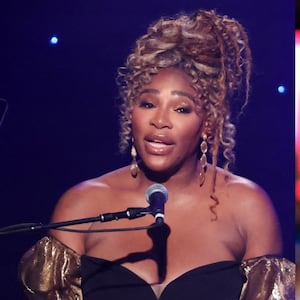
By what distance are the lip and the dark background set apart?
0.37ft

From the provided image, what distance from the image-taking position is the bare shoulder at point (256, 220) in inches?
78.0

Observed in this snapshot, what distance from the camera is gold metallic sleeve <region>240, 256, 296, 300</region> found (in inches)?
77.6

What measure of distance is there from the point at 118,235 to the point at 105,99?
44 cm

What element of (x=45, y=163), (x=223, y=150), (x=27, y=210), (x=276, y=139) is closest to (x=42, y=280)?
(x=27, y=210)

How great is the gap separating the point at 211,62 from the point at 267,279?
68 centimetres

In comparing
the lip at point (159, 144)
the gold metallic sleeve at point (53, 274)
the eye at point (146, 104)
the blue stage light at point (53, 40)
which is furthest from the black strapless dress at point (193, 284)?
the blue stage light at point (53, 40)

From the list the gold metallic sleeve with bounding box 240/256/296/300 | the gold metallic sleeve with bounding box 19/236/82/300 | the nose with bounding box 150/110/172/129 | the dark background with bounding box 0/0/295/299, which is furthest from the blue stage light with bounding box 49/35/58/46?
the gold metallic sleeve with bounding box 240/256/296/300

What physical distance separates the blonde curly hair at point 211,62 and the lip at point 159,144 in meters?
0.13

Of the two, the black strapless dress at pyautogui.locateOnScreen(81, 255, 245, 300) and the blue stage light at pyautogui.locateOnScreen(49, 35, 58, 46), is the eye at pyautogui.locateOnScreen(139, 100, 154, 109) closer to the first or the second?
the blue stage light at pyautogui.locateOnScreen(49, 35, 58, 46)

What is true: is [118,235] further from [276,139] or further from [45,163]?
[276,139]

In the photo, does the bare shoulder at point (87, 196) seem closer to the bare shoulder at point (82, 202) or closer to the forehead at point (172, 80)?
the bare shoulder at point (82, 202)

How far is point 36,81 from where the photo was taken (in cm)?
212

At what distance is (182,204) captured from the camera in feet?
6.62

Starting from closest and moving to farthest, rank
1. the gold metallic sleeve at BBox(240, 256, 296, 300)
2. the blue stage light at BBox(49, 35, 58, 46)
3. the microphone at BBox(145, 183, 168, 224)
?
the microphone at BBox(145, 183, 168, 224), the gold metallic sleeve at BBox(240, 256, 296, 300), the blue stage light at BBox(49, 35, 58, 46)
